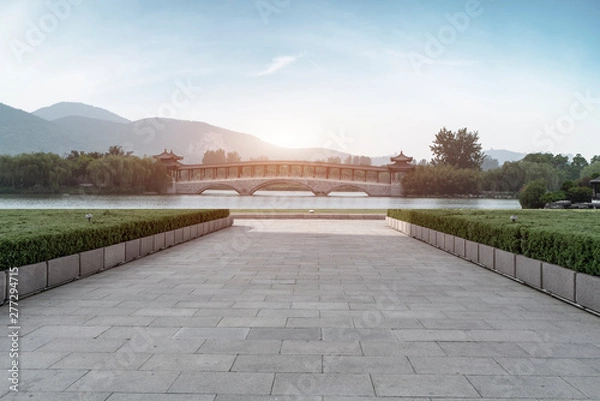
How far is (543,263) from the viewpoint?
6707mm

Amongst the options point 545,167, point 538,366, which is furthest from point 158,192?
point 538,366

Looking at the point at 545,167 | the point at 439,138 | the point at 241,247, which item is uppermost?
the point at 439,138

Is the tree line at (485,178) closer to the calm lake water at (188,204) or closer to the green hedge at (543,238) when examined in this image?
the calm lake water at (188,204)

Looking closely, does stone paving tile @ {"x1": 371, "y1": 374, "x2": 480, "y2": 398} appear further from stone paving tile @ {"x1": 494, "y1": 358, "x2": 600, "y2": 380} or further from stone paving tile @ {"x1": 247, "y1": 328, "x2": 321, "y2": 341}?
stone paving tile @ {"x1": 247, "y1": 328, "x2": 321, "y2": 341}

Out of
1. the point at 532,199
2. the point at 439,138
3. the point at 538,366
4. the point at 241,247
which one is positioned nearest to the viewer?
the point at 538,366

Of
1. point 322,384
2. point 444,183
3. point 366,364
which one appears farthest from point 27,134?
point 322,384

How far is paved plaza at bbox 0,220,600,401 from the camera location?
3373mm

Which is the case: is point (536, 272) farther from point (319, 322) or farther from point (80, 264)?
point (80, 264)

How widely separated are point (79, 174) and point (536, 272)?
68.9 metres

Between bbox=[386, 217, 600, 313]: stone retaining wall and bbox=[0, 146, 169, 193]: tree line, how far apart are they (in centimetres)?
5881

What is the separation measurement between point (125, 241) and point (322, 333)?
20.3ft

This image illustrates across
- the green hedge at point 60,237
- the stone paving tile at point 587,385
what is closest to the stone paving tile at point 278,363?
the stone paving tile at point 587,385

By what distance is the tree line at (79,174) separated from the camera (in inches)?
2154

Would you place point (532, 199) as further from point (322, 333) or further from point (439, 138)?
point (439, 138)
